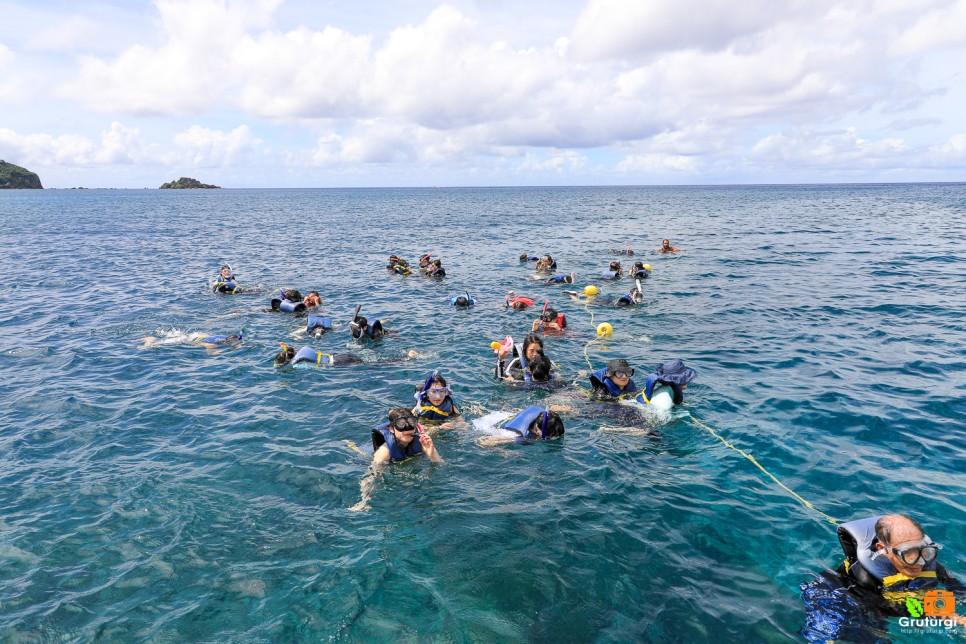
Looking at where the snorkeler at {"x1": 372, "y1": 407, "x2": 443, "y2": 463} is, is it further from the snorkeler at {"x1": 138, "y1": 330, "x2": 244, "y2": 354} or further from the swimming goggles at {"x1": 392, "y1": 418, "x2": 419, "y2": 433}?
the snorkeler at {"x1": 138, "y1": 330, "x2": 244, "y2": 354}

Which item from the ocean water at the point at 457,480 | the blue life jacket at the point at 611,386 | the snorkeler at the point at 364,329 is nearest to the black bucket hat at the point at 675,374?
the blue life jacket at the point at 611,386

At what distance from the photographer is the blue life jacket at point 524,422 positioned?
10.6 metres

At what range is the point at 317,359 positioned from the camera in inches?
599

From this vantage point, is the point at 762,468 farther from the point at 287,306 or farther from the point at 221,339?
the point at 287,306

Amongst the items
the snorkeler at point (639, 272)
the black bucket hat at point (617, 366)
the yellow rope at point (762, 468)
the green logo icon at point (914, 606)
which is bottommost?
the yellow rope at point (762, 468)

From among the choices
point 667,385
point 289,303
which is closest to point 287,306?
point 289,303

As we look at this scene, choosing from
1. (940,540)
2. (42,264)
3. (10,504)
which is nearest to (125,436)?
(10,504)

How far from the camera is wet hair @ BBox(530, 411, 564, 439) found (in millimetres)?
10617

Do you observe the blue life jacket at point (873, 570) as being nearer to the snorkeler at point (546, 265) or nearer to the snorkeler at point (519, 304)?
the snorkeler at point (519, 304)

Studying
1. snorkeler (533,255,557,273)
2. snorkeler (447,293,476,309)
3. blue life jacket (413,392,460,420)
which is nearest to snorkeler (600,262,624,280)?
snorkeler (533,255,557,273)

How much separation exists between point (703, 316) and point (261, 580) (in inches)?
731

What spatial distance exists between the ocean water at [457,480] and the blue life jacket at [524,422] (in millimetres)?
370

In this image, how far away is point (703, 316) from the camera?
20.6 meters

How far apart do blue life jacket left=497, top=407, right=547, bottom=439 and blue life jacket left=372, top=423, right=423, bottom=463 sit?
6.67ft
